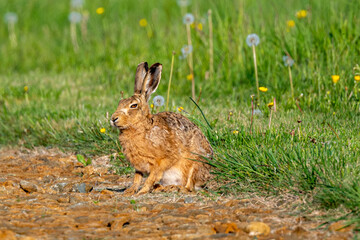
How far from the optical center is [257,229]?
3.67 metres

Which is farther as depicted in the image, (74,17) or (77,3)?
(77,3)

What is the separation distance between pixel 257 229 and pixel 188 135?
5.19 feet

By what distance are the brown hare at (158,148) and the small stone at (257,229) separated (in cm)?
127

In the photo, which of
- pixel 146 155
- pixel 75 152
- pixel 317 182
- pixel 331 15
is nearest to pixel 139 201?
pixel 146 155

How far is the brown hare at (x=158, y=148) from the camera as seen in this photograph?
16.3 ft

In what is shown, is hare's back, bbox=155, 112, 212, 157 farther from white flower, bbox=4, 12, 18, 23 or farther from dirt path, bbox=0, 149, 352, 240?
white flower, bbox=4, 12, 18, 23

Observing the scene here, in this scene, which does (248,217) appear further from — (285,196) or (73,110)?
(73,110)

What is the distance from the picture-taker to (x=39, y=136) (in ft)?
22.5

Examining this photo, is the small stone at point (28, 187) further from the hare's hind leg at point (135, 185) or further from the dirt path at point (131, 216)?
the hare's hind leg at point (135, 185)

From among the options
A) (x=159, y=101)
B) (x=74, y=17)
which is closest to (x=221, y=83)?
(x=159, y=101)

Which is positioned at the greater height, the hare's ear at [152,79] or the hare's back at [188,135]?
the hare's ear at [152,79]

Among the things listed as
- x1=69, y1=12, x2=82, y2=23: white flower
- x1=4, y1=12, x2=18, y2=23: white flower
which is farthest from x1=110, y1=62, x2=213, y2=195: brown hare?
x1=4, y1=12, x2=18, y2=23: white flower

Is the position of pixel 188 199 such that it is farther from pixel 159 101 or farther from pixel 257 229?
pixel 159 101

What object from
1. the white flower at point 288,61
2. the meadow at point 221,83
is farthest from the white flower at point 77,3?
the white flower at point 288,61
